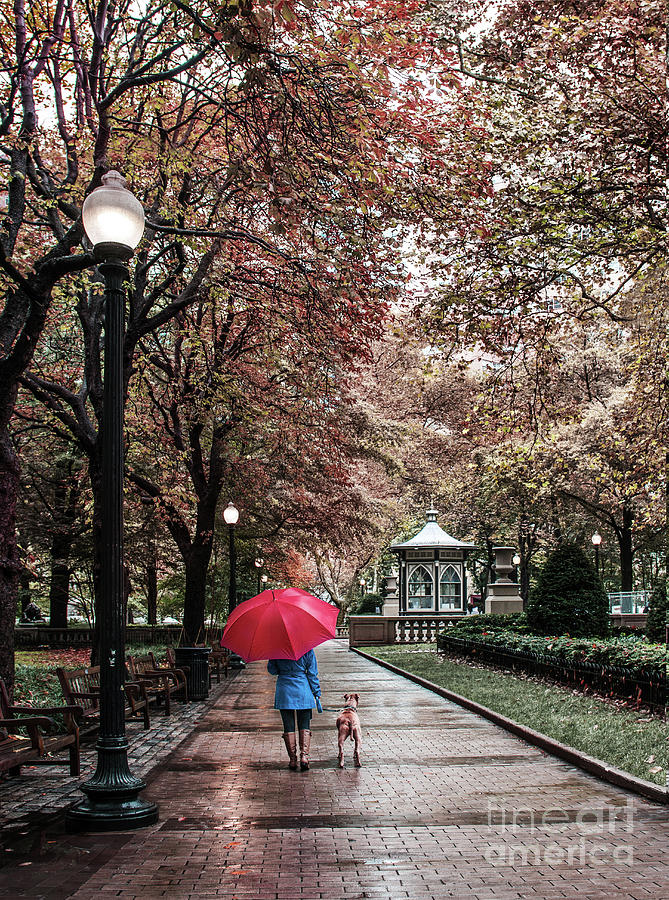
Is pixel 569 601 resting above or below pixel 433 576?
below

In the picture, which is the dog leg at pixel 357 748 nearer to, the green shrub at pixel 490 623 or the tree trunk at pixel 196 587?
the tree trunk at pixel 196 587

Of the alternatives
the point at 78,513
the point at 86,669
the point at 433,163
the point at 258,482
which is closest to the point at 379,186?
the point at 433,163

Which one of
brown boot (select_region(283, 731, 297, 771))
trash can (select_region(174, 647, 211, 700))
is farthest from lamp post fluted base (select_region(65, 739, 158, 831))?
trash can (select_region(174, 647, 211, 700))

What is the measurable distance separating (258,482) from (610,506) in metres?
17.9

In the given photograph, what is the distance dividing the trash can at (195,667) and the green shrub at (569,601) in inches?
314

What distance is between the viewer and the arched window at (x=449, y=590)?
3641cm

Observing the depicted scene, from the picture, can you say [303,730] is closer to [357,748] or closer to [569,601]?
[357,748]

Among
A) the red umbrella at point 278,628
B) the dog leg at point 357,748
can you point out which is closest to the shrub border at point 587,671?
the dog leg at point 357,748

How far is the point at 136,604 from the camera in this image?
57562 millimetres

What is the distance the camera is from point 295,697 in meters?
9.27

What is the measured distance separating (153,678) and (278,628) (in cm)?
599

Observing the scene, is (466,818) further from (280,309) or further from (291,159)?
(280,309)

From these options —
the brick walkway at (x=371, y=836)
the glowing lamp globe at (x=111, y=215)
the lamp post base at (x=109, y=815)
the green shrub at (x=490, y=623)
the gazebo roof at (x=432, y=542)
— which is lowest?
the brick walkway at (x=371, y=836)

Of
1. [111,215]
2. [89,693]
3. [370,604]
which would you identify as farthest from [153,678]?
[370,604]
